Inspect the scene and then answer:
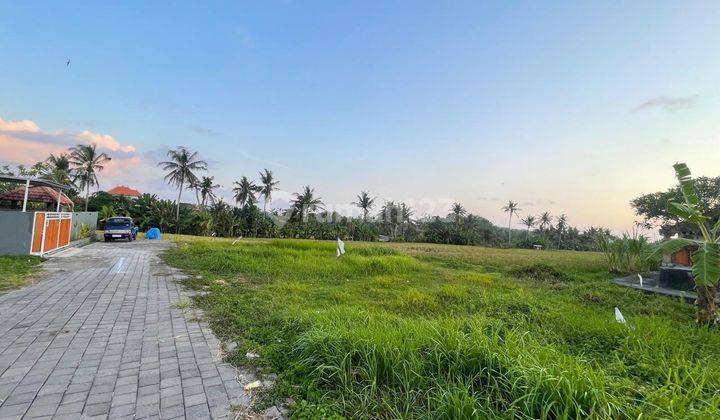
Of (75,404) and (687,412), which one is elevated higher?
(687,412)

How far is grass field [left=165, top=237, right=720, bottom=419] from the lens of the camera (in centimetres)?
239

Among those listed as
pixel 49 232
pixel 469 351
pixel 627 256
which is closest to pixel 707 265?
pixel 469 351

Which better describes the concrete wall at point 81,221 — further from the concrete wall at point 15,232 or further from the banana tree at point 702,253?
the banana tree at point 702,253

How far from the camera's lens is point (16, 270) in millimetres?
8195

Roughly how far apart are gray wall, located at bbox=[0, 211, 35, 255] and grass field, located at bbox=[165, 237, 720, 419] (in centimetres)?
647

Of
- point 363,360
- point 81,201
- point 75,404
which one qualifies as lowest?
point 75,404

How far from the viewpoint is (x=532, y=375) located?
2.50 m

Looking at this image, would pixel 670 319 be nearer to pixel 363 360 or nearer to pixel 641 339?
pixel 641 339

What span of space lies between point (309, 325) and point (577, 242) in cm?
6724

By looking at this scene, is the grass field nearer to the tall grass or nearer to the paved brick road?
the paved brick road

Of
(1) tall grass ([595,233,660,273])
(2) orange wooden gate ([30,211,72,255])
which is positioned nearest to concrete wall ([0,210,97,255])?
(2) orange wooden gate ([30,211,72,255])

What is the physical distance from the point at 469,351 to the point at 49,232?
47.6 feet

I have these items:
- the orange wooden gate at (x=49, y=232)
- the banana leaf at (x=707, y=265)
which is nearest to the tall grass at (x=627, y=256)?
the banana leaf at (x=707, y=265)

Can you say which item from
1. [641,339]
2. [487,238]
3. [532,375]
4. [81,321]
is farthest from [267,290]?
[487,238]
